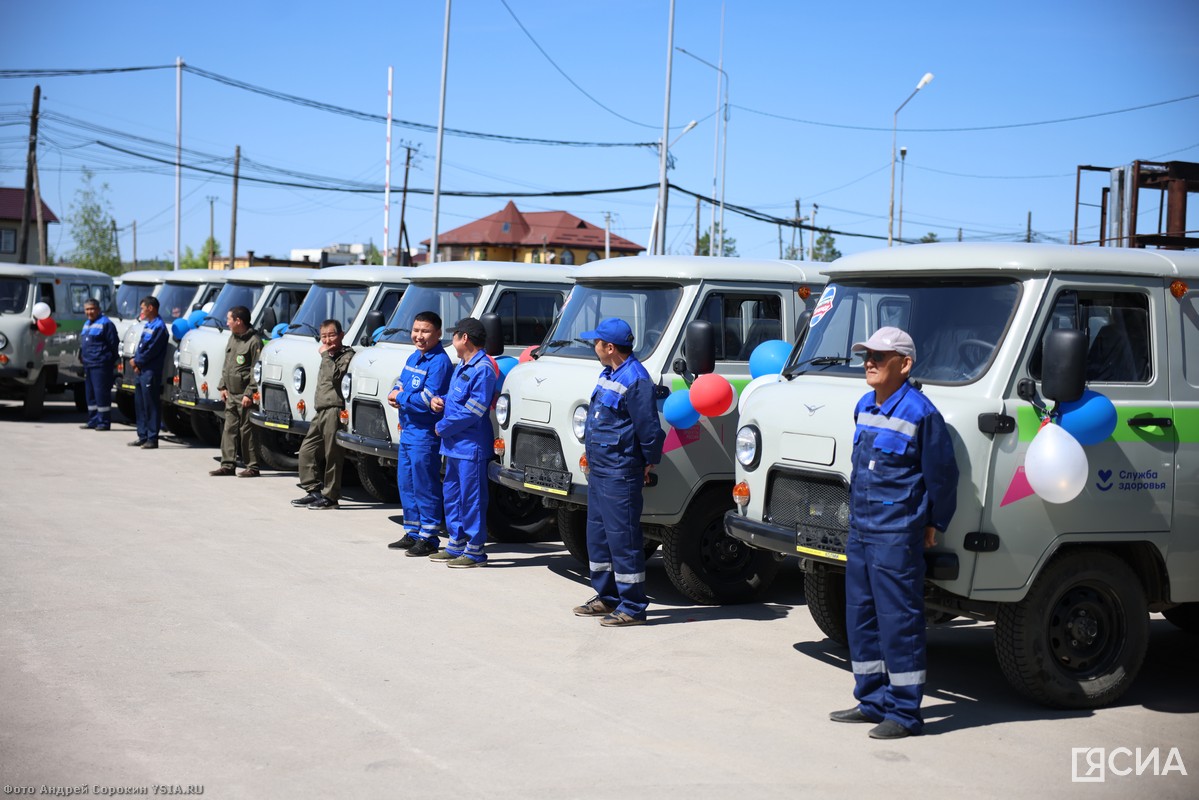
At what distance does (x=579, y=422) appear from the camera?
8758mm

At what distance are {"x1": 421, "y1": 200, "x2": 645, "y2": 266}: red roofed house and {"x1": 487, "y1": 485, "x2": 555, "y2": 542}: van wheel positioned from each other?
92744mm

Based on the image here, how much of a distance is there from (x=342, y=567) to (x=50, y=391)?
15402mm

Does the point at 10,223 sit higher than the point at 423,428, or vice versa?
the point at 10,223

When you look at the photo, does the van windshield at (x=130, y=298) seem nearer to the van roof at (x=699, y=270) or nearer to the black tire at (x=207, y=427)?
the black tire at (x=207, y=427)

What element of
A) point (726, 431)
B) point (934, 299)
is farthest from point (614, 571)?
point (934, 299)

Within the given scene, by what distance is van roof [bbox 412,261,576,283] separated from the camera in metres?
11.8

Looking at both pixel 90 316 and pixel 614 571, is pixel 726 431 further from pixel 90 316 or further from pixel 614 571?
pixel 90 316

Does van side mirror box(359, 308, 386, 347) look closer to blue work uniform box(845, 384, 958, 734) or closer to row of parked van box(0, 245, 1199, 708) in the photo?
row of parked van box(0, 245, 1199, 708)

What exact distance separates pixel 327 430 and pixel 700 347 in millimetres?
5321

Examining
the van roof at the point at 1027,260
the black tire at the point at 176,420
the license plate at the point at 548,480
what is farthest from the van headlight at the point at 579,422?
the black tire at the point at 176,420

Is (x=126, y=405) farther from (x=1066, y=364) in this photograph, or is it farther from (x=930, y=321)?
(x=1066, y=364)

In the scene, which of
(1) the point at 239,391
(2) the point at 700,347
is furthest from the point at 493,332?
(1) the point at 239,391

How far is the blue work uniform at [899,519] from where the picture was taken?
580 cm

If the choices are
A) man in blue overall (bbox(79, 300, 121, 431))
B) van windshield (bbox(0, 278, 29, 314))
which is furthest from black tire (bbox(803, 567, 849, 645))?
van windshield (bbox(0, 278, 29, 314))
